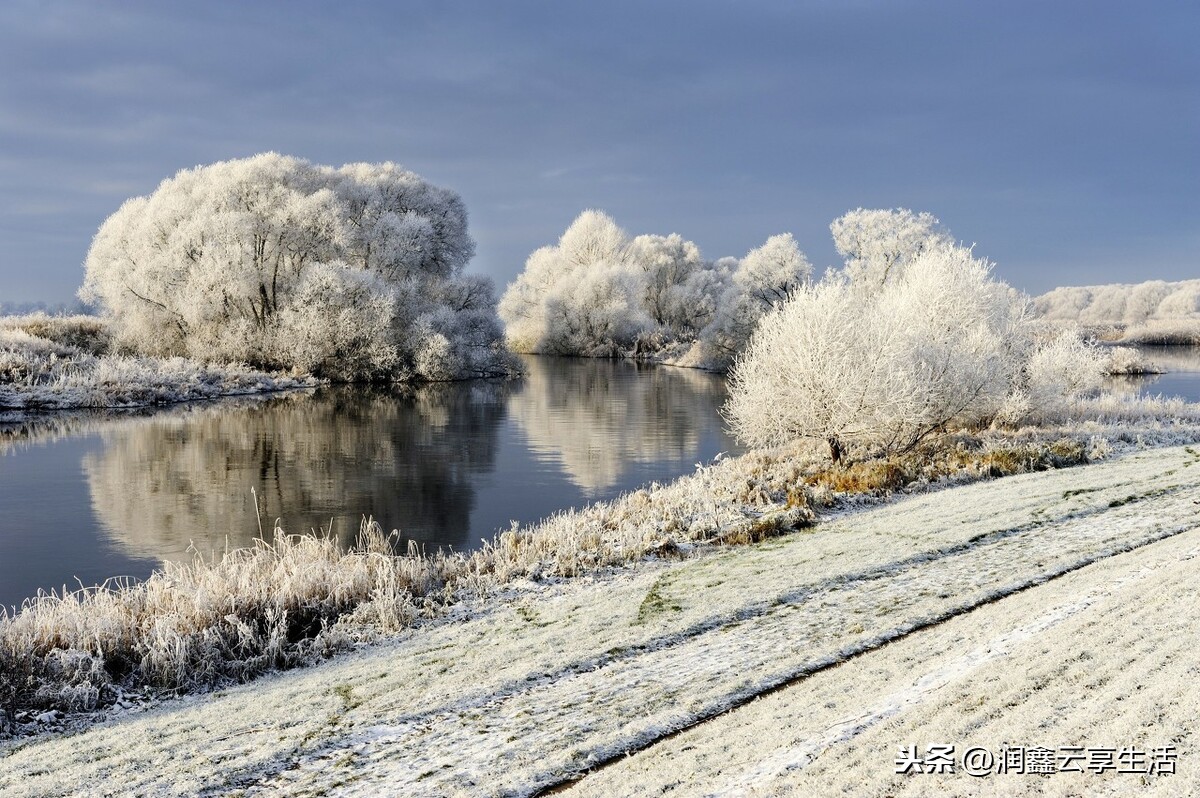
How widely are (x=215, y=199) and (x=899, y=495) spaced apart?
143ft

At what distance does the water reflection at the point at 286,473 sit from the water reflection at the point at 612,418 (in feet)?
7.07

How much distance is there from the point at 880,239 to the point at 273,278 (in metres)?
36.2

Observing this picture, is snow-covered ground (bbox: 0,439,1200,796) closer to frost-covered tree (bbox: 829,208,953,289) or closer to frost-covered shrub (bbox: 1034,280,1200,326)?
frost-covered tree (bbox: 829,208,953,289)

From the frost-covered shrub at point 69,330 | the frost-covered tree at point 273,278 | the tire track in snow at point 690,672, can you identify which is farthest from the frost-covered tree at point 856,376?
the frost-covered shrub at point 69,330

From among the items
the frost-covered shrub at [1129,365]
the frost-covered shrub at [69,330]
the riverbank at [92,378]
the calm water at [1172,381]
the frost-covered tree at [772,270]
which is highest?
the frost-covered tree at [772,270]

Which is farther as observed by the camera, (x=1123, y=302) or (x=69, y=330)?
(x=1123, y=302)

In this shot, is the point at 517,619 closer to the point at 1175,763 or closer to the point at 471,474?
the point at 1175,763

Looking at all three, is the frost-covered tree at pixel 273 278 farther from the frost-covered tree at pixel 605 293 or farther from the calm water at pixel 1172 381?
the calm water at pixel 1172 381

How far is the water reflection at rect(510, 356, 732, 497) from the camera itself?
23.7m

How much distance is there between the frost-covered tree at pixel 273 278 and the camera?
46.2m

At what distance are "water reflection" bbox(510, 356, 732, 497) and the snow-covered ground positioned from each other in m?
10.2

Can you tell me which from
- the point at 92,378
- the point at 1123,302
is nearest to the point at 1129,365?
the point at 92,378

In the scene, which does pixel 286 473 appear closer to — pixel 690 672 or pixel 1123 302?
pixel 690 672

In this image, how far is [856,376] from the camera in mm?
18672
